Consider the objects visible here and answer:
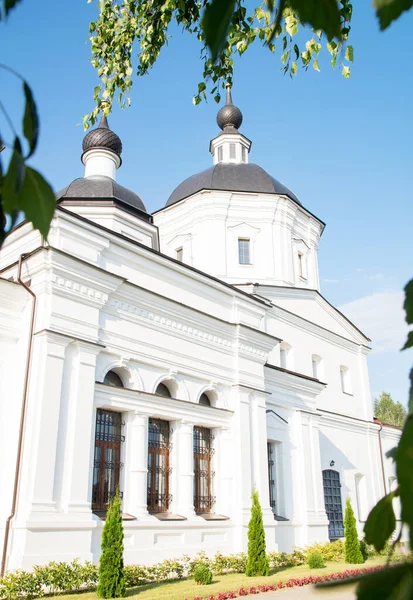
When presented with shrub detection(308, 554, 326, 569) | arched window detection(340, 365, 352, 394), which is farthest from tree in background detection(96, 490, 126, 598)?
arched window detection(340, 365, 352, 394)

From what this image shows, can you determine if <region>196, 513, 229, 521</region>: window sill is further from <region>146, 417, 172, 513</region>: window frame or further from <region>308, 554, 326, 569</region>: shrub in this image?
<region>308, 554, 326, 569</region>: shrub

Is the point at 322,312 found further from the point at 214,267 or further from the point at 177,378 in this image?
the point at 177,378

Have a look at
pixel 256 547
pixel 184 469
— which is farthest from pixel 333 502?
pixel 184 469

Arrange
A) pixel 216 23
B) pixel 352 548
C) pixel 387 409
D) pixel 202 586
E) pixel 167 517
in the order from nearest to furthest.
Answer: pixel 216 23, pixel 202 586, pixel 167 517, pixel 352 548, pixel 387 409

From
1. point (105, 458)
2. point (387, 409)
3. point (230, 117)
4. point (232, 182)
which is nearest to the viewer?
point (105, 458)

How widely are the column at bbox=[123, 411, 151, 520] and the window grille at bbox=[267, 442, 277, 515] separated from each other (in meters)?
5.58

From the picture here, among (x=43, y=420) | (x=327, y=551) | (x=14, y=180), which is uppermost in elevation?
(x=43, y=420)

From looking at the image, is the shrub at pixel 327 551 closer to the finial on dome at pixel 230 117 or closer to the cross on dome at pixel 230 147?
the cross on dome at pixel 230 147

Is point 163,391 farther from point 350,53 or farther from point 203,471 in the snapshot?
point 350,53

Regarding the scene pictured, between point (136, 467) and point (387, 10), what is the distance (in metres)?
12.2

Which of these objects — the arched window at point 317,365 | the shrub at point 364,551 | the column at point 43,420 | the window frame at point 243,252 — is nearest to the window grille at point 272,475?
the shrub at point 364,551

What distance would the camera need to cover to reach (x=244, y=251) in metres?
22.6

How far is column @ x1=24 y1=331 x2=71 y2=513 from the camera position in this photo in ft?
33.7

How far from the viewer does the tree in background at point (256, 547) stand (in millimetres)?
12930
